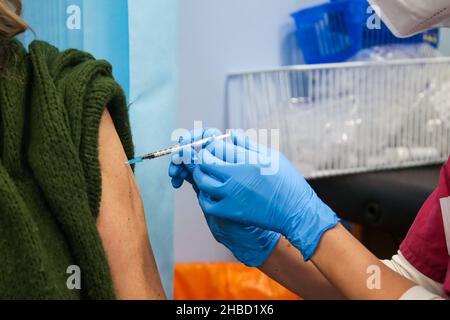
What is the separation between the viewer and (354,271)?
2.94 feet

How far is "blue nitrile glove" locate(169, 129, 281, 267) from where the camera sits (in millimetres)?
1001

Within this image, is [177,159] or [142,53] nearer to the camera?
[177,159]

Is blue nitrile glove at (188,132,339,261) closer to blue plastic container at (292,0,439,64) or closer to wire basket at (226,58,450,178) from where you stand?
wire basket at (226,58,450,178)

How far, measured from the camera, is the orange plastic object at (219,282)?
183cm

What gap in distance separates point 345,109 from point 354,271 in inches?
41.5

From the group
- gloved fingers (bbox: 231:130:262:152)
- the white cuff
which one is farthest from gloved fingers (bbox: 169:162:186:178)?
the white cuff

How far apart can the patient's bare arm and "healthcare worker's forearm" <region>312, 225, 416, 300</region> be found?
0.30 m

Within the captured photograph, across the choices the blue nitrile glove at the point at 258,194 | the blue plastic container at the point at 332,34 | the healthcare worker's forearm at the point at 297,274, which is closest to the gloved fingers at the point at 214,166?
the blue nitrile glove at the point at 258,194

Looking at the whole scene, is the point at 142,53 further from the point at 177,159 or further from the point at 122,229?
the point at 122,229

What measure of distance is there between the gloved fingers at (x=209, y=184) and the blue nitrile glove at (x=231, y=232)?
30 mm

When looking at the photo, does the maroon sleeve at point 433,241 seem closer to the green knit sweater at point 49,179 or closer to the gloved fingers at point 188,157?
the gloved fingers at point 188,157

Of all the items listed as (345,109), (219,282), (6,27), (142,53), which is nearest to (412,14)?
(142,53)

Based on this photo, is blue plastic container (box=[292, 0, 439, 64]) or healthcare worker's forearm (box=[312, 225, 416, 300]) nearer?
healthcare worker's forearm (box=[312, 225, 416, 300])
